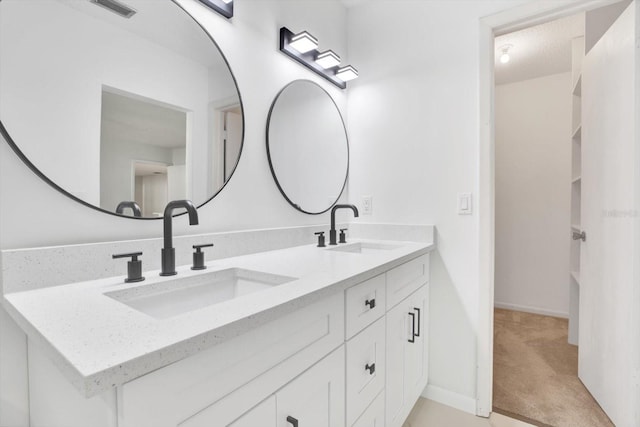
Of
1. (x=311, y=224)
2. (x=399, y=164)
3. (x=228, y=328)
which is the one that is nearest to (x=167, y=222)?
(x=228, y=328)

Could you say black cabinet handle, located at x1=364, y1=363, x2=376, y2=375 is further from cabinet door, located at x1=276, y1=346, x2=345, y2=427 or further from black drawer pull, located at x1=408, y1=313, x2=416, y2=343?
black drawer pull, located at x1=408, y1=313, x2=416, y2=343

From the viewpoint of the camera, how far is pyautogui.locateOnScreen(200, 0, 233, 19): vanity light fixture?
1236 millimetres

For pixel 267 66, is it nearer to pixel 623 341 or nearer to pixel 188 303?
pixel 188 303

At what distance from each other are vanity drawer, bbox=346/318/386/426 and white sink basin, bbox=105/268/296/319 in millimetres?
344

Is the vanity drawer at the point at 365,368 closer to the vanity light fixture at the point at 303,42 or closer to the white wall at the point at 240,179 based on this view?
the white wall at the point at 240,179

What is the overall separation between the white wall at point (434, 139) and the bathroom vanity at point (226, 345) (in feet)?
1.98

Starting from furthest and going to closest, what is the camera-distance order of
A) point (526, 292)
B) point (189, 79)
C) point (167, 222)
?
point (526, 292) < point (189, 79) < point (167, 222)

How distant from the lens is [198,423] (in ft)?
1.78

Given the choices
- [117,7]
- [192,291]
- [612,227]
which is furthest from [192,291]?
[612,227]

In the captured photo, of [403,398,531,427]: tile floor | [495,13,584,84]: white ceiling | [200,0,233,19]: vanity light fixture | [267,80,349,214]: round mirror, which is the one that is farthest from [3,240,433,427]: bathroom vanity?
[495,13,584,84]: white ceiling

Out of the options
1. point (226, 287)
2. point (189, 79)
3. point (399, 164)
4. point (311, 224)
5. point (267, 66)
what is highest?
point (267, 66)

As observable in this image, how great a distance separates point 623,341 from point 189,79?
88.4 inches

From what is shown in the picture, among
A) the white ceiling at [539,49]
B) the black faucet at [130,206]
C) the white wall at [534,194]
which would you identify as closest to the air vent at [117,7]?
the black faucet at [130,206]

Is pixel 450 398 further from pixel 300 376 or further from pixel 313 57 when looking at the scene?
pixel 313 57
